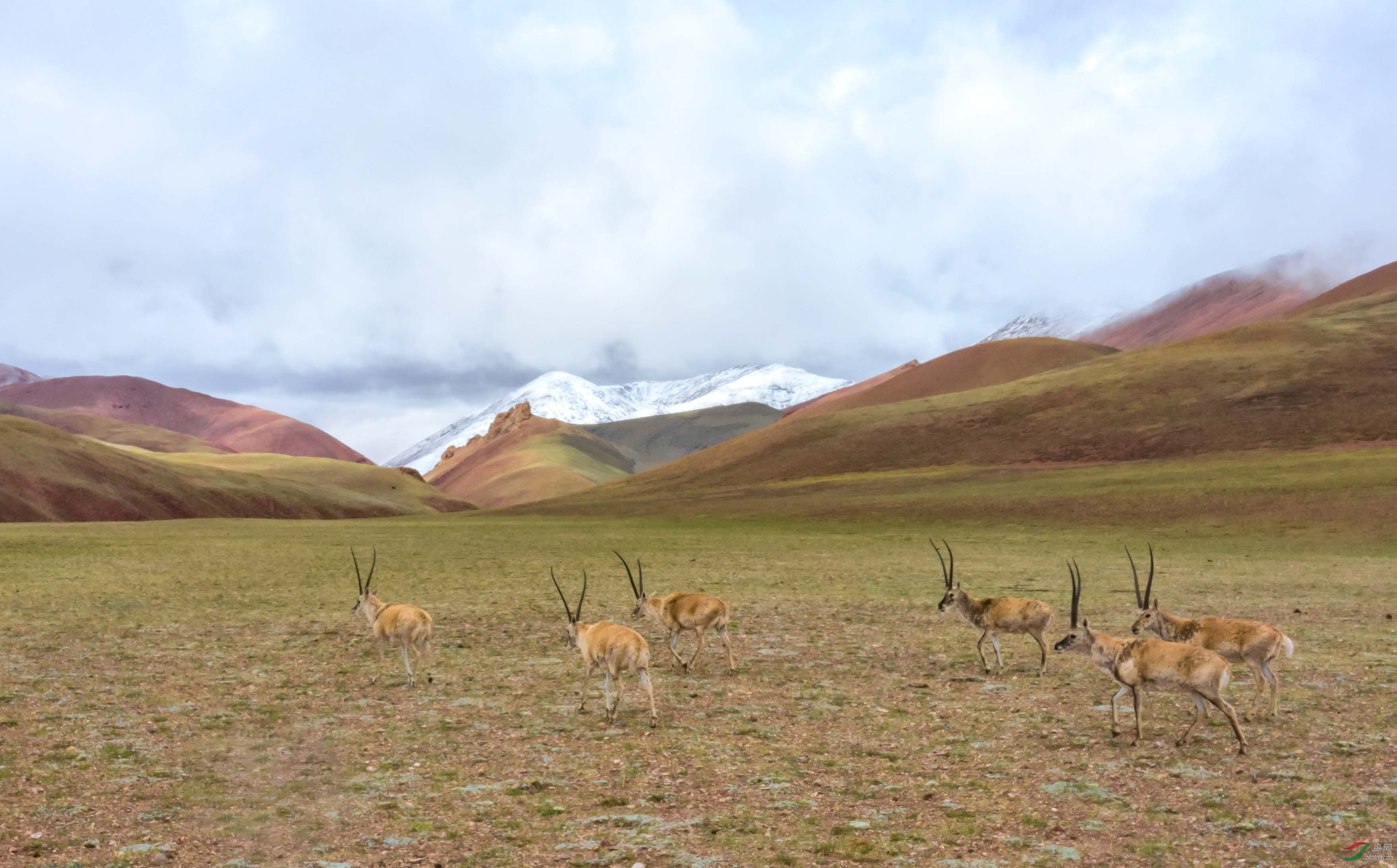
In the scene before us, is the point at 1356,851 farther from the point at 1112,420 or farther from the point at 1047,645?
the point at 1112,420

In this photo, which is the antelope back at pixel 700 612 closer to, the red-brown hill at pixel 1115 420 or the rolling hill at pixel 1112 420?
the rolling hill at pixel 1112 420

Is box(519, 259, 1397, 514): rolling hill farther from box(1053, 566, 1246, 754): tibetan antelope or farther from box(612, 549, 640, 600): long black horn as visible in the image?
box(1053, 566, 1246, 754): tibetan antelope

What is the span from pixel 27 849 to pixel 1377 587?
2914 centimetres

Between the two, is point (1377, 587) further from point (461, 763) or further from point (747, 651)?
point (461, 763)

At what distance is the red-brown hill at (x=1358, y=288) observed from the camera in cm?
16625

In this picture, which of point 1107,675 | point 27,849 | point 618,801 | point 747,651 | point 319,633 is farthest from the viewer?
point 319,633

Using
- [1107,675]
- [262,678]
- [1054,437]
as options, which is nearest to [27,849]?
[262,678]

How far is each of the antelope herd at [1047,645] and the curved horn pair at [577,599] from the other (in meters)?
0.32

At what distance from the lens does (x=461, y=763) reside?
1065 centimetres

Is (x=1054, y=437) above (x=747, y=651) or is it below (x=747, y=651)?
above

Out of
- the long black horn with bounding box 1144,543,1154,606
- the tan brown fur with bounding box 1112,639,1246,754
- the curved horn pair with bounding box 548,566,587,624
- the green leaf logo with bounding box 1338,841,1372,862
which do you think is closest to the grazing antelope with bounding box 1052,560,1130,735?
the tan brown fur with bounding box 1112,639,1246,754

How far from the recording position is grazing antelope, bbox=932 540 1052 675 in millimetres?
15211

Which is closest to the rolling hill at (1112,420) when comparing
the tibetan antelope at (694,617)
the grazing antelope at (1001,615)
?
the grazing antelope at (1001,615)

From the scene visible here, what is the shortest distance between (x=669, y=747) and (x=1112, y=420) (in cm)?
9501
